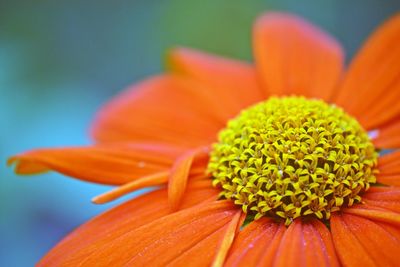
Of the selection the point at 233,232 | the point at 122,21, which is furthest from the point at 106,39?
the point at 233,232

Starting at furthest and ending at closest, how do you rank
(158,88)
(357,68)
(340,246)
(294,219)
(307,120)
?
1. (158,88)
2. (357,68)
3. (307,120)
4. (294,219)
5. (340,246)

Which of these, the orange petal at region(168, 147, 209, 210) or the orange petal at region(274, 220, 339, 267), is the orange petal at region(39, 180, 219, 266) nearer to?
the orange petal at region(168, 147, 209, 210)

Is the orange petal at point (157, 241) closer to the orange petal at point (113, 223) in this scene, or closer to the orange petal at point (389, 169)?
the orange petal at point (113, 223)

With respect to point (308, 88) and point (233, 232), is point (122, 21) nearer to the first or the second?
point (308, 88)

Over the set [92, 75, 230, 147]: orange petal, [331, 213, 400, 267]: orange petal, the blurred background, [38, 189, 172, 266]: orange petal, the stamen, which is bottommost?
[331, 213, 400, 267]: orange petal

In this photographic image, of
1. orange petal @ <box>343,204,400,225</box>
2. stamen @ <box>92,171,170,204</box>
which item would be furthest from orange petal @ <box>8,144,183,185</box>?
orange petal @ <box>343,204,400,225</box>

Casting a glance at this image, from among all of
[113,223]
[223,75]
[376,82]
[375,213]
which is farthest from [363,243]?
[223,75]
